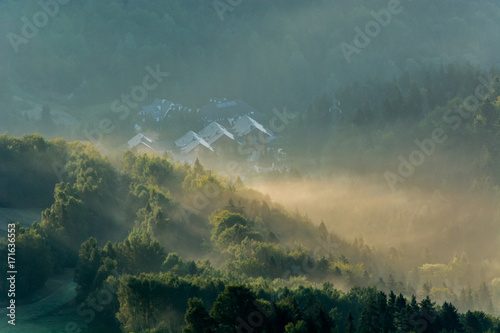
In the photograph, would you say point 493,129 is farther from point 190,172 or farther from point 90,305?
point 90,305

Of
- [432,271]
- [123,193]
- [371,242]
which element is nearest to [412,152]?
[371,242]

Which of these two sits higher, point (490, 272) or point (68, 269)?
point (490, 272)

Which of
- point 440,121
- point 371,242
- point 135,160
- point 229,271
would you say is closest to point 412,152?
point 440,121

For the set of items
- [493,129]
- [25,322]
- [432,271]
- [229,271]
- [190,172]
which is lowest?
[25,322]

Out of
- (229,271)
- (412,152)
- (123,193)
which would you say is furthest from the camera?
(412,152)

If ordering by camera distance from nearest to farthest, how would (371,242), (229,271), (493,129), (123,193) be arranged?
(229,271), (123,193), (371,242), (493,129)

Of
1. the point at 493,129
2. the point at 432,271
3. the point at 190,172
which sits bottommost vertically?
the point at 432,271

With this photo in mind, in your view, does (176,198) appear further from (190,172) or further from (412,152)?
(412,152)

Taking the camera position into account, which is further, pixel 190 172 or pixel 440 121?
pixel 440 121

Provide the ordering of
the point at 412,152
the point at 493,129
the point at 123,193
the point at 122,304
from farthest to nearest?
the point at 412,152 → the point at 493,129 → the point at 123,193 → the point at 122,304
